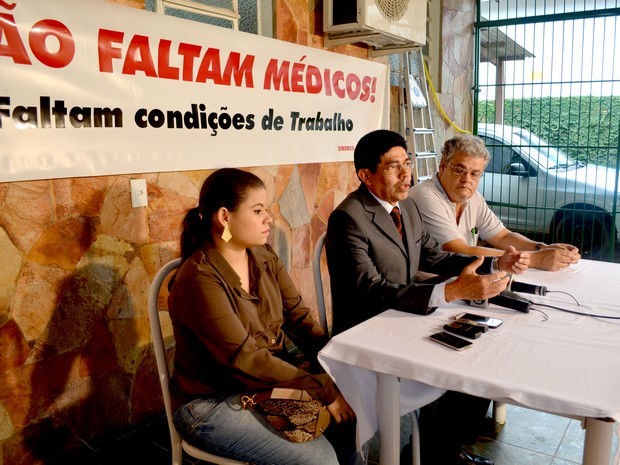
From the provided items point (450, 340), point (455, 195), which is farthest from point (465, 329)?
point (455, 195)

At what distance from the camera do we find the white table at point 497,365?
1221mm

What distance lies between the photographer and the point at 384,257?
2.10 metres

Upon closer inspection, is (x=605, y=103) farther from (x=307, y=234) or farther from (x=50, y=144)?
(x=50, y=144)

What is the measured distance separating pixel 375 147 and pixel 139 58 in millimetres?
1067

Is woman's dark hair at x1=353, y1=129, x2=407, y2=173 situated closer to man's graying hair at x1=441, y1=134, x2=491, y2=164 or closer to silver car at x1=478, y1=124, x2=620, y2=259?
man's graying hair at x1=441, y1=134, x2=491, y2=164

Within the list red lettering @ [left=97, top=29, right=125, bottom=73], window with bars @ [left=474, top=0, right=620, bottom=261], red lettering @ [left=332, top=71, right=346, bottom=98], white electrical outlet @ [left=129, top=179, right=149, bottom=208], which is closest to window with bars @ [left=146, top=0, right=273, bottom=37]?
red lettering @ [left=97, top=29, right=125, bottom=73]

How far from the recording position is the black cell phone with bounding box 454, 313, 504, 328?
1.64m

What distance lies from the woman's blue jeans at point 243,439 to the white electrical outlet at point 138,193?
3.75 ft

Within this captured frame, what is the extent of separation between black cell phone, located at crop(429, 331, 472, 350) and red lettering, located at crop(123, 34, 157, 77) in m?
1.64

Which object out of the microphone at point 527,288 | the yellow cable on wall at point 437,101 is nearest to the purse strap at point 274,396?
the microphone at point 527,288

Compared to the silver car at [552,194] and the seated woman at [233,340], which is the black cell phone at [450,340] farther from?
the silver car at [552,194]

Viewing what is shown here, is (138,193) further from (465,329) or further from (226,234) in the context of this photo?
(465,329)

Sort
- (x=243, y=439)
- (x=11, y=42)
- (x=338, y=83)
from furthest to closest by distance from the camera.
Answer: (x=338, y=83) < (x=11, y=42) < (x=243, y=439)

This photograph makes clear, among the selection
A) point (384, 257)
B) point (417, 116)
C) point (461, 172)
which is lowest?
point (384, 257)
